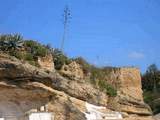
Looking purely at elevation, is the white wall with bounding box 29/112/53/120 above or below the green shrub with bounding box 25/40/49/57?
below

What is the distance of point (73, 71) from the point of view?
22.5 meters

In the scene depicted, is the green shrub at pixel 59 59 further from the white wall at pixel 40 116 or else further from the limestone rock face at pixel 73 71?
the white wall at pixel 40 116

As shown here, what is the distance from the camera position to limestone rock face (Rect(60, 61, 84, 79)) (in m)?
21.7

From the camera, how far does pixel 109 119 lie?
21.1 metres

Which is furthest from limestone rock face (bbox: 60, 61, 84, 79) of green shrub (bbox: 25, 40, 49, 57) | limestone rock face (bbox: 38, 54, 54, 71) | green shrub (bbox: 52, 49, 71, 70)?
green shrub (bbox: 25, 40, 49, 57)

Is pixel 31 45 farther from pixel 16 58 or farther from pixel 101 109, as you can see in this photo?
pixel 101 109

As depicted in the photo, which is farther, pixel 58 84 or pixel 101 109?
pixel 101 109

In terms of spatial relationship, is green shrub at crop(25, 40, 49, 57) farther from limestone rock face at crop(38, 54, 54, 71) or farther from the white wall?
the white wall

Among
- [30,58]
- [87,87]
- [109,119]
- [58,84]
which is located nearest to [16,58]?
[30,58]

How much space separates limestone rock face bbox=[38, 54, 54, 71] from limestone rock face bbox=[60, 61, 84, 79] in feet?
2.42

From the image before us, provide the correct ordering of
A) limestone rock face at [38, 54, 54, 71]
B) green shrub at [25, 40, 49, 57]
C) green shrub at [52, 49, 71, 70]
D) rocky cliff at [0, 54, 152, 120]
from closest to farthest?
rocky cliff at [0, 54, 152, 120] < limestone rock face at [38, 54, 54, 71] < green shrub at [25, 40, 49, 57] < green shrub at [52, 49, 71, 70]

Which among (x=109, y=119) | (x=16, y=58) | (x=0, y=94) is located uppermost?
(x=16, y=58)

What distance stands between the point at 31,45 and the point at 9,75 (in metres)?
2.32

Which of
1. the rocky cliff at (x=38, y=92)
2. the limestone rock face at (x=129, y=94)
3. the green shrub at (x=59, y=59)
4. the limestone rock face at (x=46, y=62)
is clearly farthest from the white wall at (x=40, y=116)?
the limestone rock face at (x=129, y=94)
